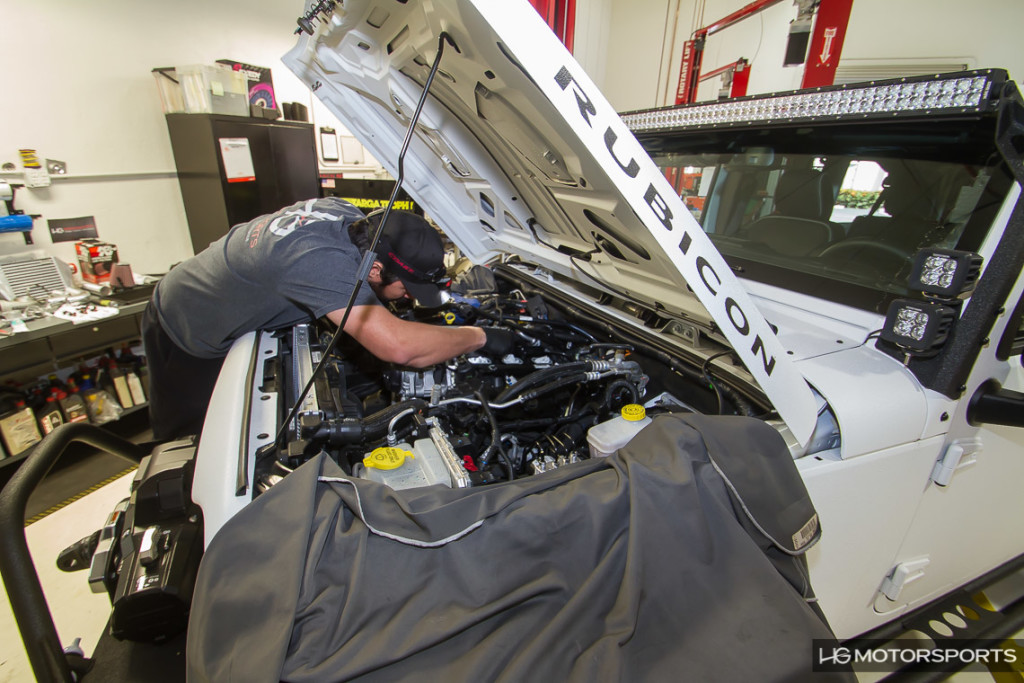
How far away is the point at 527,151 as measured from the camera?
1.18 metres

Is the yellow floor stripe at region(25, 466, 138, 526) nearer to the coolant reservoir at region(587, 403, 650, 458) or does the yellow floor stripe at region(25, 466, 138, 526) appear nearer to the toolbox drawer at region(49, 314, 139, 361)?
the toolbox drawer at region(49, 314, 139, 361)

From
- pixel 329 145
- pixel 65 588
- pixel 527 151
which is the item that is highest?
pixel 329 145

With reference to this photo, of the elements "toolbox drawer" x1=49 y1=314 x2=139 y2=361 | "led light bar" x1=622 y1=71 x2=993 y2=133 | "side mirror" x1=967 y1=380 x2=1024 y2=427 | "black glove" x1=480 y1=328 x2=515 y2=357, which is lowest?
"toolbox drawer" x1=49 y1=314 x2=139 y2=361

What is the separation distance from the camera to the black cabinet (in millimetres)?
3646

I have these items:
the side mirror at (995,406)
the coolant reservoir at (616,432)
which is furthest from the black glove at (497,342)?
the side mirror at (995,406)

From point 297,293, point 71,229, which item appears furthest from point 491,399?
point 71,229

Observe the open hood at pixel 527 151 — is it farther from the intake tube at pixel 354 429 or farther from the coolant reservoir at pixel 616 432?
the intake tube at pixel 354 429

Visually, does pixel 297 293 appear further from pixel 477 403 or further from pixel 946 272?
pixel 946 272

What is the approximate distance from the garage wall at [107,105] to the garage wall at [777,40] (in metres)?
3.79

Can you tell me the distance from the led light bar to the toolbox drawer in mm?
3270

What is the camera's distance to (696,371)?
1334 mm

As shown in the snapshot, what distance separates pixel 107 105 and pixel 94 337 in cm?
199

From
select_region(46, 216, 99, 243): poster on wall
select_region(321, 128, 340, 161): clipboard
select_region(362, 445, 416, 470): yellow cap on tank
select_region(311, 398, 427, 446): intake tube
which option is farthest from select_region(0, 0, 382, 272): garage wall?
select_region(362, 445, 416, 470): yellow cap on tank

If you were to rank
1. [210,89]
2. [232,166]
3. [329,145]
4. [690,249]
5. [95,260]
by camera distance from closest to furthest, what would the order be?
[690,249] → [95,260] → [210,89] → [232,166] → [329,145]
